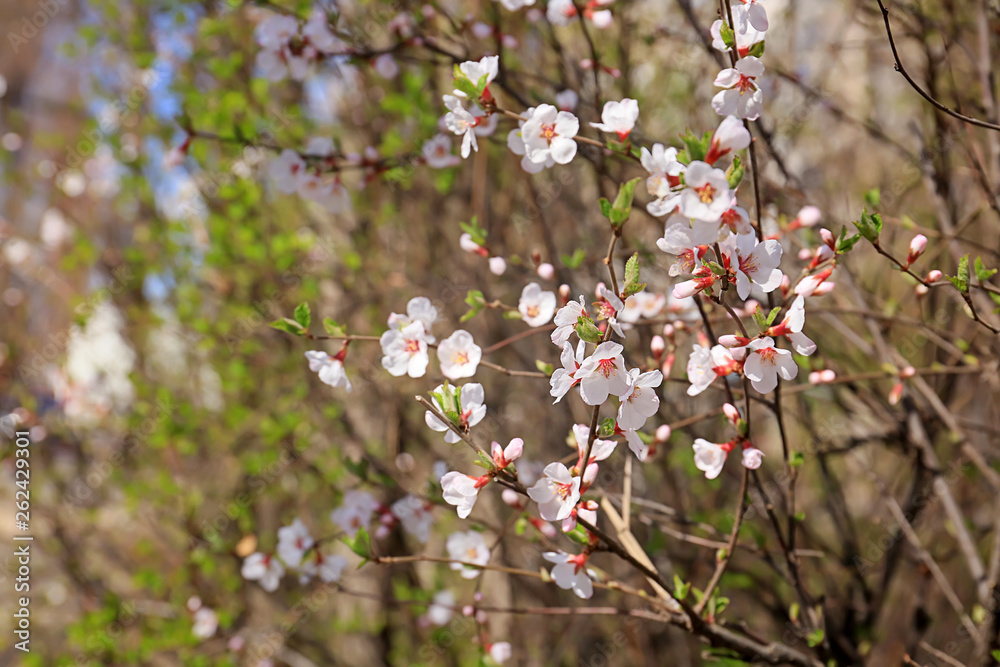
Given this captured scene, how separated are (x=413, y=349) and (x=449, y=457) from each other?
7.09ft

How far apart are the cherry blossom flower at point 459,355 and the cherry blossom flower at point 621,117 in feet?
1.73

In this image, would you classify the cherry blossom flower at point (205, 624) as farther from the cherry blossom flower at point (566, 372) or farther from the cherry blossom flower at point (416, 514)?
the cherry blossom flower at point (566, 372)

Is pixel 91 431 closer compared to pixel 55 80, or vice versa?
pixel 91 431

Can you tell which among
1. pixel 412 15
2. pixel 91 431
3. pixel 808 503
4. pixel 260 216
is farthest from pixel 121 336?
pixel 808 503

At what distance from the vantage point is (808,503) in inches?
155

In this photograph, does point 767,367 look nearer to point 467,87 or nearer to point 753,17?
point 753,17

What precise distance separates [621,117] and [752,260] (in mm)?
446

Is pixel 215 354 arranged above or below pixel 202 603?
above

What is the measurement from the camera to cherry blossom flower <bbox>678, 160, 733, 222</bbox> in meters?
0.95

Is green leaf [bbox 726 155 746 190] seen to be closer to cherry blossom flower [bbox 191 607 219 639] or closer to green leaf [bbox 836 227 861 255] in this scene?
green leaf [bbox 836 227 861 255]

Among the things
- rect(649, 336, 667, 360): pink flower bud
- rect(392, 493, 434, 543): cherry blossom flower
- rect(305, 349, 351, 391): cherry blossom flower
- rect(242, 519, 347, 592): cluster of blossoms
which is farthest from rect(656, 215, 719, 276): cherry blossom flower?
rect(242, 519, 347, 592): cluster of blossoms

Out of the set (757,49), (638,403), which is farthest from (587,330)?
(757,49)

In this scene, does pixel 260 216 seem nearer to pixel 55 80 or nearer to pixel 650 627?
pixel 650 627

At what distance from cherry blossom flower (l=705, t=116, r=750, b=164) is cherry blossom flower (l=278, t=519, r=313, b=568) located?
4.88 ft
